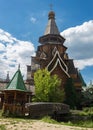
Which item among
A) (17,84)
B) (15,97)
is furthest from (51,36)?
(15,97)

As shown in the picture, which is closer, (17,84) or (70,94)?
(17,84)

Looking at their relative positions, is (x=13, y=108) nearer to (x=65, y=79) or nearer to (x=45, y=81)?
(x=45, y=81)

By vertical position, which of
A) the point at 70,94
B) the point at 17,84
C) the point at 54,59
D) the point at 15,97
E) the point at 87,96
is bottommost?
the point at 15,97

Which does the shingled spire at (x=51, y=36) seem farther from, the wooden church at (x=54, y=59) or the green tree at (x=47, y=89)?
A: the green tree at (x=47, y=89)

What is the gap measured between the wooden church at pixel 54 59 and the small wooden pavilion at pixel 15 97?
16533 mm

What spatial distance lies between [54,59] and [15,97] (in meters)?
20.5

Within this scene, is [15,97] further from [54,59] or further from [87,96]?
[54,59]

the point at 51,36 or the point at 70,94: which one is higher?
the point at 51,36

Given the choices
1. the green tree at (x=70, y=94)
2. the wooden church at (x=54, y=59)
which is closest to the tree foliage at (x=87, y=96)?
the green tree at (x=70, y=94)

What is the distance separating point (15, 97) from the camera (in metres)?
24.3

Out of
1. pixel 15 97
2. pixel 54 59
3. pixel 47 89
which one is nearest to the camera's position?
pixel 15 97

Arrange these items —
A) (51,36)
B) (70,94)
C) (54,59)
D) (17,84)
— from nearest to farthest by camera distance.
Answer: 1. (17,84)
2. (70,94)
3. (54,59)
4. (51,36)

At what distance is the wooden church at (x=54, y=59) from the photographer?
43.3m

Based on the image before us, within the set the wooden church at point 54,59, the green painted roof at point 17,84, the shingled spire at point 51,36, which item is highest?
the shingled spire at point 51,36
